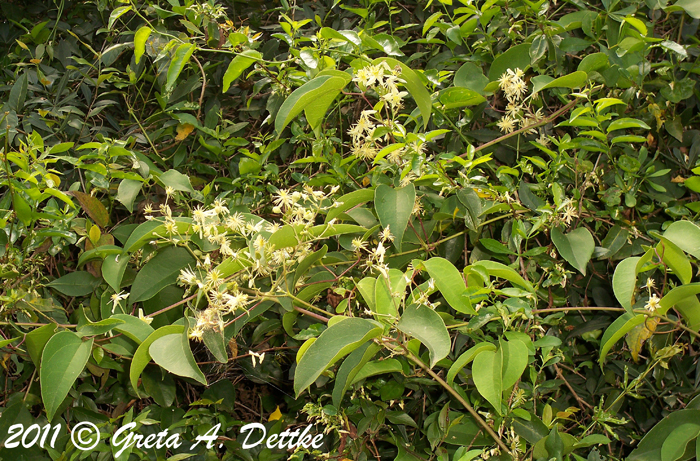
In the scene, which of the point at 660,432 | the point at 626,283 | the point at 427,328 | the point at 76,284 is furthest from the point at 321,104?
the point at 660,432

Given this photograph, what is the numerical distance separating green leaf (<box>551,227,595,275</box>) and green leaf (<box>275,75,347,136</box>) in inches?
19.0

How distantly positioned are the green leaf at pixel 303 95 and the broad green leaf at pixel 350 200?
0.19 metres

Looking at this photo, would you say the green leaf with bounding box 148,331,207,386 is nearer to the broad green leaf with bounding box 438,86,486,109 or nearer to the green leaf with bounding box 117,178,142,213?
the green leaf with bounding box 117,178,142,213

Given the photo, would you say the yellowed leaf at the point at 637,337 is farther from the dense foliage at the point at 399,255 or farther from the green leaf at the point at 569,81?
the green leaf at the point at 569,81

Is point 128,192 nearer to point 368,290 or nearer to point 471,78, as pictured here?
point 368,290

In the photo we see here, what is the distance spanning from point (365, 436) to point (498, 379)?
408 mm

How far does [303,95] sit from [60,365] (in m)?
0.56

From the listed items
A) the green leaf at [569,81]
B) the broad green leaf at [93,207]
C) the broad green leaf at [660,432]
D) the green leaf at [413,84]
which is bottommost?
the broad green leaf at [660,432]

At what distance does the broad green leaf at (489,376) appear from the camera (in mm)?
782

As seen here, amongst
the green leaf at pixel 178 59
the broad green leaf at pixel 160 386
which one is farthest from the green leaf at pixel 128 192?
the broad green leaf at pixel 160 386

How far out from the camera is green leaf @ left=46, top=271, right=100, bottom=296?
1159mm

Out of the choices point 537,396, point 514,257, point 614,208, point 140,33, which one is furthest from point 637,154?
point 140,33

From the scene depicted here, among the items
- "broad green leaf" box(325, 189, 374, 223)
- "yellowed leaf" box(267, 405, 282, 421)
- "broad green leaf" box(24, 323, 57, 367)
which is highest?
"broad green leaf" box(325, 189, 374, 223)

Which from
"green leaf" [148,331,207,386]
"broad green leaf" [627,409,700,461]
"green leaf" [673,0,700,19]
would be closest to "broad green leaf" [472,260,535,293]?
"broad green leaf" [627,409,700,461]
